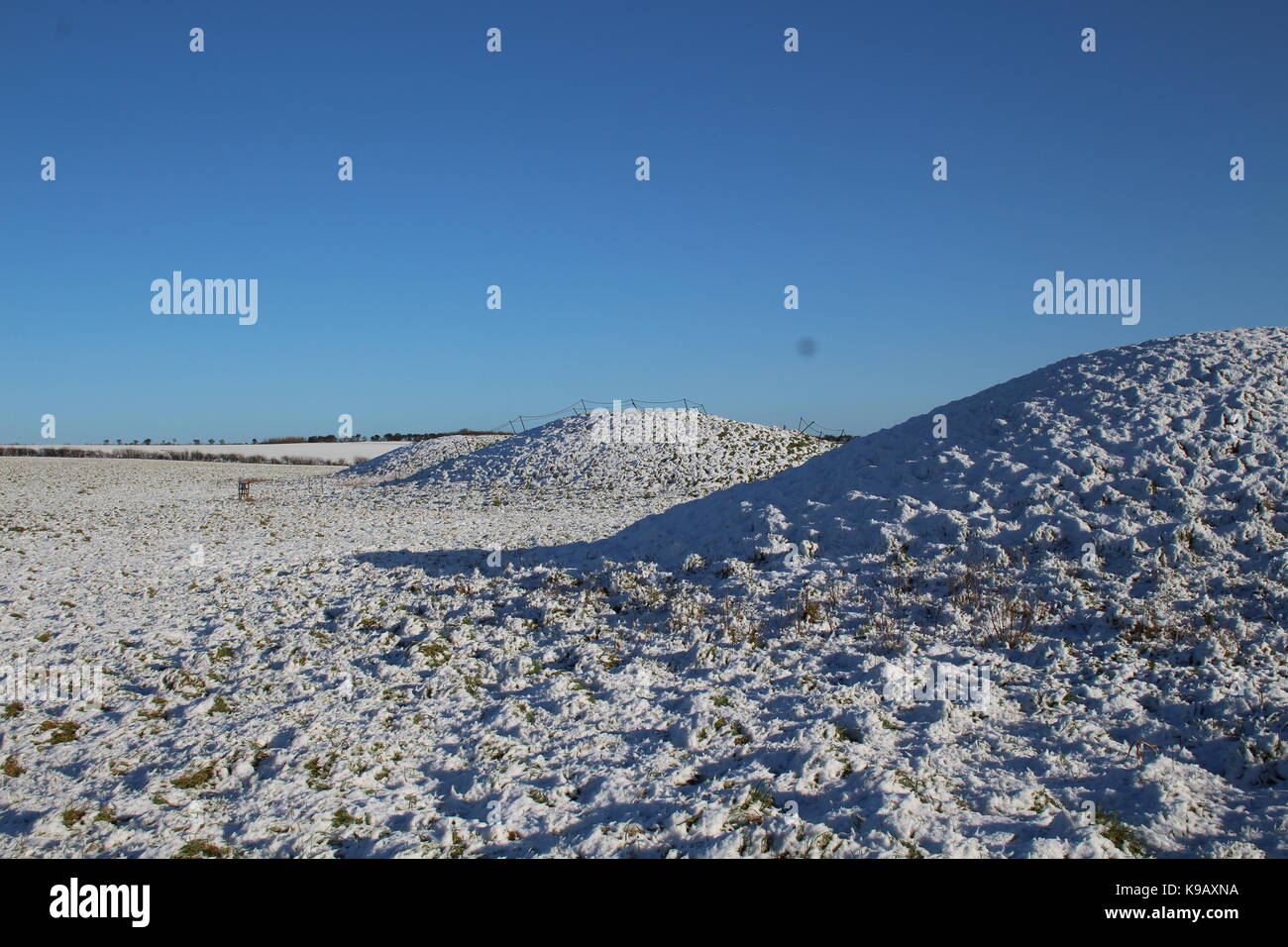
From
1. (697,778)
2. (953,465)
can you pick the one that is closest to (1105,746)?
(697,778)

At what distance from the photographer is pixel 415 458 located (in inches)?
2032

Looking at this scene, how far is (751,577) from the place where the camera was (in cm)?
1242

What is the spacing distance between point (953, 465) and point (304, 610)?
1229 cm

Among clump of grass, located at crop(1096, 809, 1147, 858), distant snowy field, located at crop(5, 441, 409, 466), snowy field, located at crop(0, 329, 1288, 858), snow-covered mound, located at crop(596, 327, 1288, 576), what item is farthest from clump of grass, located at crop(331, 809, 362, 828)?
distant snowy field, located at crop(5, 441, 409, 466)

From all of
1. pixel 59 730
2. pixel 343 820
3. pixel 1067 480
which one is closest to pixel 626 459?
pixel 1067 480

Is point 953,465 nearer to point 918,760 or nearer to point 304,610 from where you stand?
point 918,760

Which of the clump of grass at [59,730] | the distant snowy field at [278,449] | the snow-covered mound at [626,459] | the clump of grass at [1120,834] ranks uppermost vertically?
the distant snowy field at [278,449]

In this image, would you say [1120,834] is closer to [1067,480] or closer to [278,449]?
[1067,480]

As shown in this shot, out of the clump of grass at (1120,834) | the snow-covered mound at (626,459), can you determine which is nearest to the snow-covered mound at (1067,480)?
the clump of grass at (1120,834)

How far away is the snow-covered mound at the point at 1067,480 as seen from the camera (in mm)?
11438

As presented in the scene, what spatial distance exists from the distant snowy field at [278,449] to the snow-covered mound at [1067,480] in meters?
59.2

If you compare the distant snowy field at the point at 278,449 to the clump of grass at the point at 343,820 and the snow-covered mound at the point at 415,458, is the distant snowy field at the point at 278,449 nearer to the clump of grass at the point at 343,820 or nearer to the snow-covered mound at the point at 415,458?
the snow-covered mound at the point at 415,458

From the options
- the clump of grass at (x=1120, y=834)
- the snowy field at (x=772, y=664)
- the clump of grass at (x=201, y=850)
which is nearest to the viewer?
the clump of grass at (x=1120, y=834)
